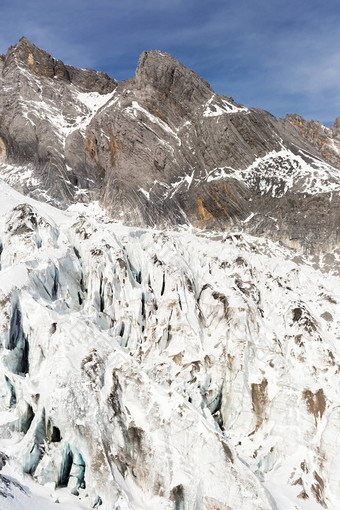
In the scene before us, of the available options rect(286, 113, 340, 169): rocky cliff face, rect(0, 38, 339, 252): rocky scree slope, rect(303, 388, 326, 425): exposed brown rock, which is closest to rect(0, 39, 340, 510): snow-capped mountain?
rect(303, 388, 326, 425): exposed brown rock

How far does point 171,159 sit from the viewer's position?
305ft

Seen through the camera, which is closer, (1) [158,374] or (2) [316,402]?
(2) [316,402]

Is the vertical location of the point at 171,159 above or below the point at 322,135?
below

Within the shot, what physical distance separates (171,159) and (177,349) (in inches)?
2419

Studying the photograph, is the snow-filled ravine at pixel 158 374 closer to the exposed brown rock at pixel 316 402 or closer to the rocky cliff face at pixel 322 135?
the exposed brown rock at pixel 316 402

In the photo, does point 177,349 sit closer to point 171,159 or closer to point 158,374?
point 158,374

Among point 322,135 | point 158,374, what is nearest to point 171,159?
point 158,374

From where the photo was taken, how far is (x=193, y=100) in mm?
102250

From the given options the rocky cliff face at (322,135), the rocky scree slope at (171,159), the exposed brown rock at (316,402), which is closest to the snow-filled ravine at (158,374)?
the exposed brown rock at (316,402)

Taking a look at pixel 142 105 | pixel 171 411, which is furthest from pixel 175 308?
pixel 142 105

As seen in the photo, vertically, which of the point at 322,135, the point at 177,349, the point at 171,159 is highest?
the point at 322,135

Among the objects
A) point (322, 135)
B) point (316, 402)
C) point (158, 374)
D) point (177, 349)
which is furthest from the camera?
point (322, 135)

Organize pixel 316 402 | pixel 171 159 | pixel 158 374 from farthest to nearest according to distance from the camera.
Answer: pixel 171 159
pixel 158 374
pixel 316 402

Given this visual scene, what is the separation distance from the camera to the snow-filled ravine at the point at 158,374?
24.3 metres
